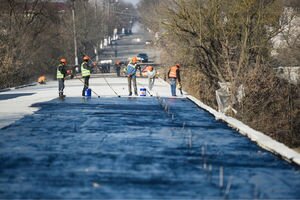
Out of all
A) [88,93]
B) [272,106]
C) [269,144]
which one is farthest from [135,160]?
[272,106]

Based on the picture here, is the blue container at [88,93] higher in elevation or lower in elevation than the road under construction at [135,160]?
higher

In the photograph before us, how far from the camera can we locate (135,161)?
11031 millimetres

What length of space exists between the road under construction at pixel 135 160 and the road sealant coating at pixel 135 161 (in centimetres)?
1

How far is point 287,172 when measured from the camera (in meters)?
10.2

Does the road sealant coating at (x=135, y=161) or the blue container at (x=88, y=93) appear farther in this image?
the blue container at (x=88, y=93)

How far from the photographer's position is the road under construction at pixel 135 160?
28.6 ft

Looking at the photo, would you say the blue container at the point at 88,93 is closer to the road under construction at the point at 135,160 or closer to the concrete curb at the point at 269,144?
the road under construction at the point at 135,160

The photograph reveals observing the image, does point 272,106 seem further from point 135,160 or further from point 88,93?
point 135,160

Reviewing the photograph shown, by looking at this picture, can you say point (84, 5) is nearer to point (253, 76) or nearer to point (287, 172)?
point (253, 76)

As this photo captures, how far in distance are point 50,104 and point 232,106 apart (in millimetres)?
8263

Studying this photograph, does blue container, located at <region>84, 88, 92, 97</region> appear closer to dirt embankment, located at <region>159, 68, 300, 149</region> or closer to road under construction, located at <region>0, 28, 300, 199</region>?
dirt embankment, located at <region>159, 68, 300, 149</region>

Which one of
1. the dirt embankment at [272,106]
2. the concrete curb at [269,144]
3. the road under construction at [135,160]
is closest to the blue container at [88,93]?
the dirt embankment at [272,106]

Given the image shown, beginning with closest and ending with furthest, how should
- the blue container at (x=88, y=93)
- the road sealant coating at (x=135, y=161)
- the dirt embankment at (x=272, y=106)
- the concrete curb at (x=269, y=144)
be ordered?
the road sealant coating at (x=135, y=161) < the concrete curb at (x=269, y=144) < the blue container at (x=88, y=93) < the dirt embankment at (x=272, y=106)

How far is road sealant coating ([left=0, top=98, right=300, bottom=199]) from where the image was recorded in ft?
28.6
